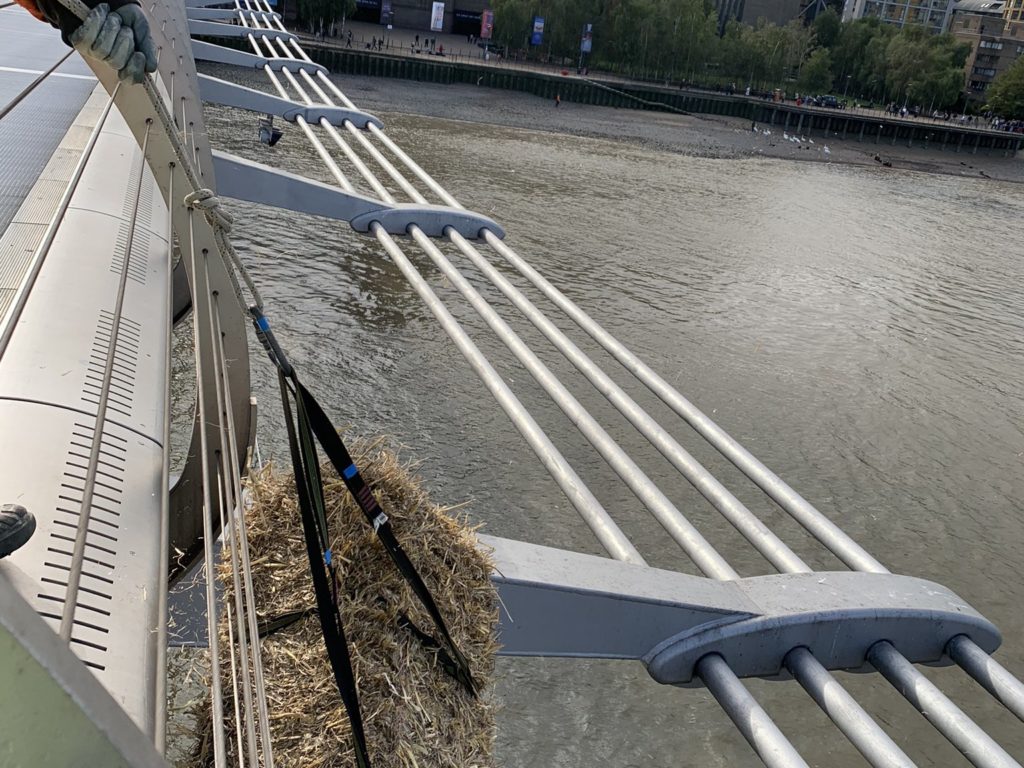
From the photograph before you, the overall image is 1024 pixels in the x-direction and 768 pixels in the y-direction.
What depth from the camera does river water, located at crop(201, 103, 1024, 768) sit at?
6051 millimetres

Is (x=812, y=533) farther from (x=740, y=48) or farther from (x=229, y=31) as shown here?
(x=740, y=48)

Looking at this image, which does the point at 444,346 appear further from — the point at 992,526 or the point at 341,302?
the point at 992,526

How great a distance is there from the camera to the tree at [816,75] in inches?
2183

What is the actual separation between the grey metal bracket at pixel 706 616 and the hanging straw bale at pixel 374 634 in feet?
1.39

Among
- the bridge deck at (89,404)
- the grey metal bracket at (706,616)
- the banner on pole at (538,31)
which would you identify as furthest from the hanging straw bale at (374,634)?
the banner on pole at (538,31)

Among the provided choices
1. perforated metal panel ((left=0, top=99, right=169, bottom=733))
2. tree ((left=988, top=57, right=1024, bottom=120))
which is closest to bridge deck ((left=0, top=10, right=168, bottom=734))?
perforated metal panel ((left=0, top=99, right=169, bottom=733))

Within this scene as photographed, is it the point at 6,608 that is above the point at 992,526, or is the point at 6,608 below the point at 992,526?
above

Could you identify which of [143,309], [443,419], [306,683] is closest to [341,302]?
[443,419]

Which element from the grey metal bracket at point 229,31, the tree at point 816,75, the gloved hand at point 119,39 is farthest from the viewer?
the tree at point 816,75

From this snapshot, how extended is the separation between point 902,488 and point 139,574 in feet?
28.5

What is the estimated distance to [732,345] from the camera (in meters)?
11.7

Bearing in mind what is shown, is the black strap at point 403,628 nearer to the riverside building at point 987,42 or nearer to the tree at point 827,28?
the tree at point 827,28

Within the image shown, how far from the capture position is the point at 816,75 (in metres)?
55.6

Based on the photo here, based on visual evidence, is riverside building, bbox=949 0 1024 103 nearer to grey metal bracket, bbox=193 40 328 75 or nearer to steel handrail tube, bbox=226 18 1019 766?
grey metal bracket, bbox=193 40 328 75
